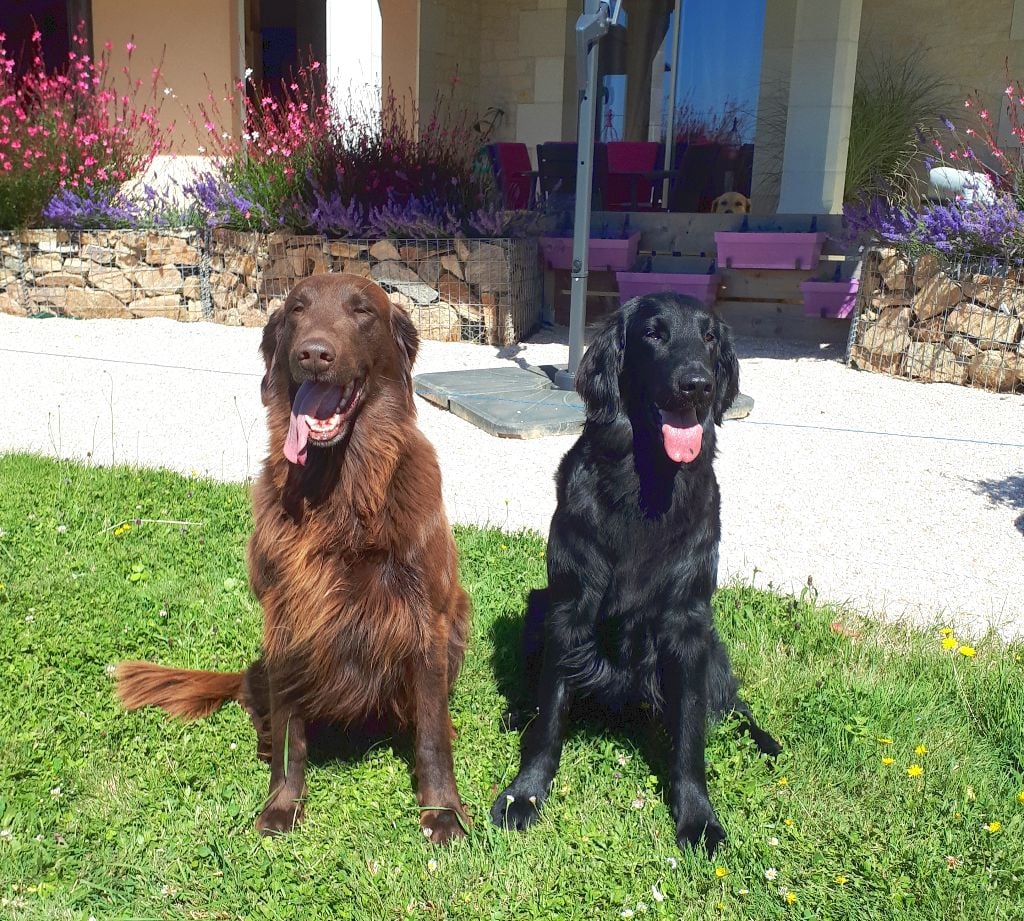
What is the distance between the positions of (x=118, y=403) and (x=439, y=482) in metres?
4.65

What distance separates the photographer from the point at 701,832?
232 cm

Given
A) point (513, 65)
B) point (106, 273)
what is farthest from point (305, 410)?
point (513, 65)

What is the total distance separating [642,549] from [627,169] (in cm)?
Result: 1025

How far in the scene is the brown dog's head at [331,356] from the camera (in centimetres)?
218

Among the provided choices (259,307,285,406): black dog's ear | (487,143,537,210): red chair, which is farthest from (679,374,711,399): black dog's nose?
(487,143,537,210): red chair

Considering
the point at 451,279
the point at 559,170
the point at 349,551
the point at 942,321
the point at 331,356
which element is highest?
the point at 559,170

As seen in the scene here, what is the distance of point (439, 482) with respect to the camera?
8.15 feet

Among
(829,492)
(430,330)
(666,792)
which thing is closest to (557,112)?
(430,330)

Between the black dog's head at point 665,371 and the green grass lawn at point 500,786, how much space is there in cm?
98

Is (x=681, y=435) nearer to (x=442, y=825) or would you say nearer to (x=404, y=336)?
(x=404, y=336)

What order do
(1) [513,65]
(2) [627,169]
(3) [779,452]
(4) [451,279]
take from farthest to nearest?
1. (1) [513,65]
2. (2) [627,169]
3. (4) [451,279]
4. (3) [779,452]

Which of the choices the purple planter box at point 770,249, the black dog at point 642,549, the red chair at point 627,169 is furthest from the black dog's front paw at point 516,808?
the red chair at point 627,169

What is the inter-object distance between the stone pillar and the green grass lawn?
7.53m

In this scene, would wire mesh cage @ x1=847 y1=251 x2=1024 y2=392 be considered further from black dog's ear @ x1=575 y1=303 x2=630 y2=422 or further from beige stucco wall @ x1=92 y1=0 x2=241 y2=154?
beige stucco wall @ x1=92 y1=0 x2=241 y2=154
